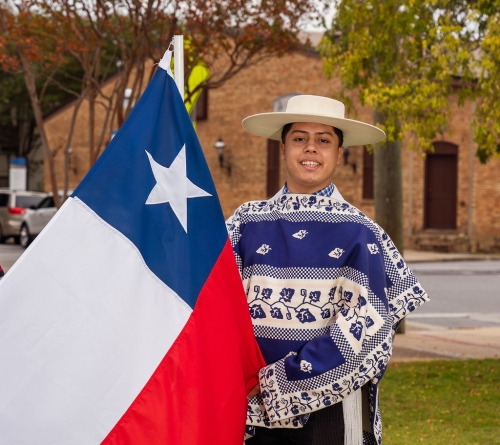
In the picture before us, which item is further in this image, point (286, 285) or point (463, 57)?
point (463, 57)

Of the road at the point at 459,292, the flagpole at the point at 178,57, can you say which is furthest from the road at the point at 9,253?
the flagpole at the point at 178,57

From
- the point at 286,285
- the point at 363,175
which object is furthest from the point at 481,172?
the point at 286,285

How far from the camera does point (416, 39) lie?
8797 millimetres

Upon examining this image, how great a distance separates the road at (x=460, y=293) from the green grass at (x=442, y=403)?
12.6ft

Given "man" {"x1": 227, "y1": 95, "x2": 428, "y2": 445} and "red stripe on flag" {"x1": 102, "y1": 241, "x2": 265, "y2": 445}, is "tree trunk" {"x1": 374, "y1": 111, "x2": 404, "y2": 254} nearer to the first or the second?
"man" {"x1": 227, "y1": 95, "x2": 428, "y2": 445}

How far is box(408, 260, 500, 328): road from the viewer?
1280 cm

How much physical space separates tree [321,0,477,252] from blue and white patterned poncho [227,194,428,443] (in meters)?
5.28

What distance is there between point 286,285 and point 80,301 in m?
0.69

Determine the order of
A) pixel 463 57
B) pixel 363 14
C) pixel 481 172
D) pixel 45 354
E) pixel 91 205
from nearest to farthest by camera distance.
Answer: pixel 45 354 < pixel 91 205 < pixel 463 57 < pixel 363 14 < pixel 481 172

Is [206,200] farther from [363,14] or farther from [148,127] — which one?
[363,14]

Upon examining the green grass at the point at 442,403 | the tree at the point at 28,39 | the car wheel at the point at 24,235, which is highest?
the tree at the point at 28,39

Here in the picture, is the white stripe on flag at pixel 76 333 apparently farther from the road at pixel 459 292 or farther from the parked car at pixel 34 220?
the parked car at pixel 34 220

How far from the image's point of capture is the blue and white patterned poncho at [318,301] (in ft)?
9.27

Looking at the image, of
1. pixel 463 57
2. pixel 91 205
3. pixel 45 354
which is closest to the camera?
pixel 45 354
